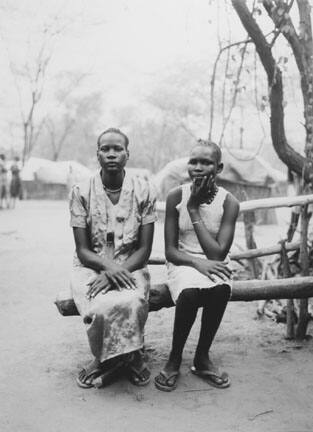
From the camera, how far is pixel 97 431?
2.43 meters

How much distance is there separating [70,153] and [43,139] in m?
6.17

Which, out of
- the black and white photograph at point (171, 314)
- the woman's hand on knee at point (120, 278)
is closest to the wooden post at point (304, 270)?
the black and white photograph at point (171, 314)

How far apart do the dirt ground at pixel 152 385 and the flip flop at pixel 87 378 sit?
0.13 feet

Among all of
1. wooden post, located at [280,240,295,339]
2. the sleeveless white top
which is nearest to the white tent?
wooden post, located at [280,240,295,339]

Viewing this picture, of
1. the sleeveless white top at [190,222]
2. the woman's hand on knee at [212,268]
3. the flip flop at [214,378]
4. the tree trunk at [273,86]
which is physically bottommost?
the flip flop at [214,378]

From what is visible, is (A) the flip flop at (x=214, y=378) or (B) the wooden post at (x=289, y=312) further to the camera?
(B) the wooden post at (x=289, y=312)

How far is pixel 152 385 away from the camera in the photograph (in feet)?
9.66

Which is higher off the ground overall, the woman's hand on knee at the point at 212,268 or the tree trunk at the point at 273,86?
the tree trunk at the point at 273,86

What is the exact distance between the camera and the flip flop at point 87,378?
2908 millimetres

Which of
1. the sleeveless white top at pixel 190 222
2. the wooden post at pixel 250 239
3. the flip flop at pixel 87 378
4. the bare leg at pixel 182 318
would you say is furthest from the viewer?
the wooden post at pixel 250 239

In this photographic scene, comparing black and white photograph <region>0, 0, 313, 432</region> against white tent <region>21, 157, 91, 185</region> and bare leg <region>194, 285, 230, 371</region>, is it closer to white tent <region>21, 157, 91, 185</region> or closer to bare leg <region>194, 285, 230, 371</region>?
bare leg <region>194, 285, 230, 371</region>

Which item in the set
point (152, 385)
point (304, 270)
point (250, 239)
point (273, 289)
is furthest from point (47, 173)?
point (152, 385)

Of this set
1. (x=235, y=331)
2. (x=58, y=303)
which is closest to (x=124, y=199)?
(x=58, y=303)

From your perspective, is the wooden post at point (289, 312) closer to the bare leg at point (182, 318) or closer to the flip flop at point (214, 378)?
the flip flop at point (214, 378)
